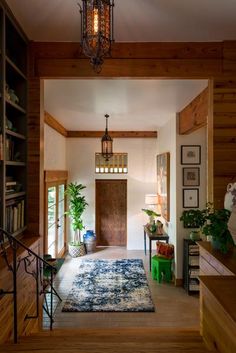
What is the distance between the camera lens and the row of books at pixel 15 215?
8.27 ft

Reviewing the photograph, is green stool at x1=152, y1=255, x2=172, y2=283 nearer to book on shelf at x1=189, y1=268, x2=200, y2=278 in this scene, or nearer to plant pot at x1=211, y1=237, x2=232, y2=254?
book on shelf at x1=189, y1=268, x2=200, y2=278

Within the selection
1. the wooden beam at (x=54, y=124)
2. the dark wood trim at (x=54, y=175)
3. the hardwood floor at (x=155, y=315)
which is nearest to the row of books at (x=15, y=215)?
the hardwood floor at (x=155, y=315)

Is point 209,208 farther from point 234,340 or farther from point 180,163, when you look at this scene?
point 180,163

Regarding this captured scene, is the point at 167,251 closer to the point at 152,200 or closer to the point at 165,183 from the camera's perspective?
the point at 165,183

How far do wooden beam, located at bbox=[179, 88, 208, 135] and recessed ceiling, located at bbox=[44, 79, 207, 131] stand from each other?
0.09 meters

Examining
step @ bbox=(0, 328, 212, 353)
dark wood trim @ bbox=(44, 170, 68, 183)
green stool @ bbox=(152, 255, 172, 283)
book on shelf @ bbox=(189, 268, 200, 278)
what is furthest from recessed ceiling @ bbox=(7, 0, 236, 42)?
green stool @ bbox=(152, 255, 172, 283)

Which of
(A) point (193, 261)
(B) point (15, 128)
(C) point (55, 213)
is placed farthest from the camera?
(C) point (55, 213)

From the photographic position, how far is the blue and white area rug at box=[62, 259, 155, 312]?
436 cm

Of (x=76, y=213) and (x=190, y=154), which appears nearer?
(x=190, y=154)

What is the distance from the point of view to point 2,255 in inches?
87.4

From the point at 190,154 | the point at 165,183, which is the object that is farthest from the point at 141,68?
the point at 165,183

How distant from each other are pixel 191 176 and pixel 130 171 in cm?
260

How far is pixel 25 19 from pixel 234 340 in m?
2.71

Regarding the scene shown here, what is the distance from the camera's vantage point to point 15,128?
290cm
